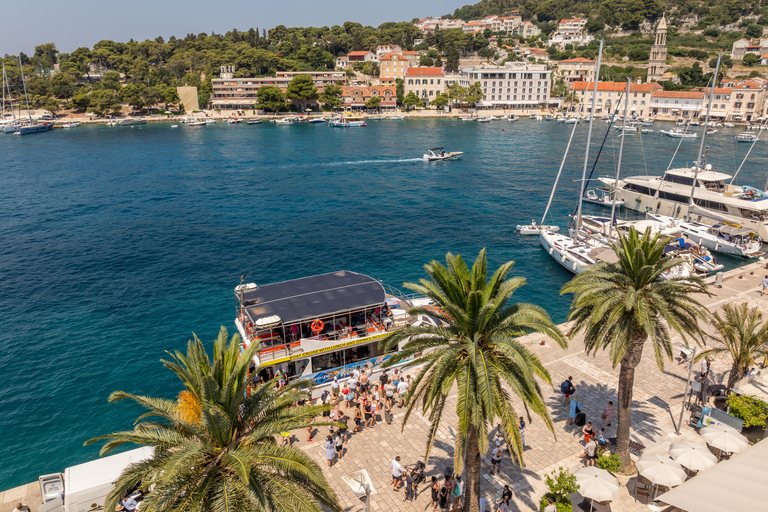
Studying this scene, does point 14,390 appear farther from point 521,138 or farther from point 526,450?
point 521,138

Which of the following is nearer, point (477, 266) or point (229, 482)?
point (229, 482)

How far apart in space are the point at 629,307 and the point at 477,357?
6.40 metres

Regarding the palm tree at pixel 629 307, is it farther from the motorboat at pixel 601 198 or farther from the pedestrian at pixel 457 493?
the motorboat at pixel 601 198

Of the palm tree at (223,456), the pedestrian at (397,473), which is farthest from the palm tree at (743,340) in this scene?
the palm tree at (223,456)

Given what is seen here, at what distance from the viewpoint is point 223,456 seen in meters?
11.8

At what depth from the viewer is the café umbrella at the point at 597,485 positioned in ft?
50.8

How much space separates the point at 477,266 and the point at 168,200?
67.7 m

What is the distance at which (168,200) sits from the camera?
72.3 metres

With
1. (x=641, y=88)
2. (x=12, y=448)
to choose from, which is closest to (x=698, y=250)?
(x=12, y=448)

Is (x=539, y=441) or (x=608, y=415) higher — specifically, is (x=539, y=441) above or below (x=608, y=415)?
below

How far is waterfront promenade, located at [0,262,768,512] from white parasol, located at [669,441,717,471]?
6.51 ft

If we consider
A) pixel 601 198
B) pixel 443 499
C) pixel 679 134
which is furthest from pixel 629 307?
pixel 679 134

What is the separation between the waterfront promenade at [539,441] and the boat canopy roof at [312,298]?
5721 mm

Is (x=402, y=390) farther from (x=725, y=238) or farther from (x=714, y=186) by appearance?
(x=714, y=186)
